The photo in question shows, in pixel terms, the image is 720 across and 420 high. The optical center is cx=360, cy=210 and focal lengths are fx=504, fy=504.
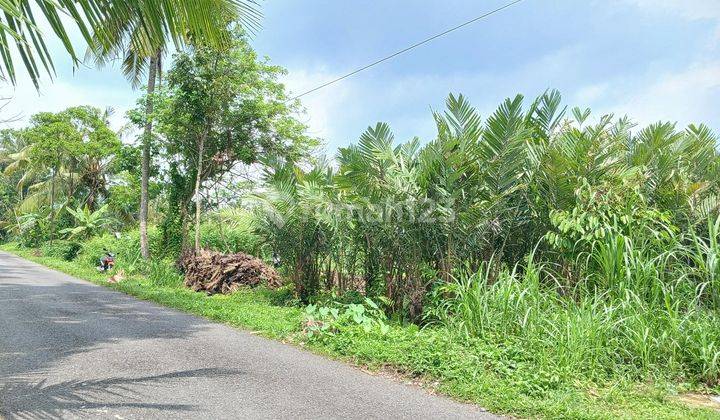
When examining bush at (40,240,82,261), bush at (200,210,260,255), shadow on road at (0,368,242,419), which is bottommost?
shadow on road at (0,368,242,419)

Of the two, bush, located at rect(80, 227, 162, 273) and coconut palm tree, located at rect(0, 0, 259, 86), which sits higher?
coconut palm tree, located at rect(0, 0, 259, 86)

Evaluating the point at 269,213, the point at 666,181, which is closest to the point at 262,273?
the point at 269,213

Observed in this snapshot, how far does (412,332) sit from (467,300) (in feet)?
2.43

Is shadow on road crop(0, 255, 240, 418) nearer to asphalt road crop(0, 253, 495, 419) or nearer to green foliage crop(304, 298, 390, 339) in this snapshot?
asphalt road crop(0, 253, 495, 419)

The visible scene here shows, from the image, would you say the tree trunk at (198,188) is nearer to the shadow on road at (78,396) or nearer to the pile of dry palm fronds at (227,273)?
the pile of dry palm fronds at (227,273)

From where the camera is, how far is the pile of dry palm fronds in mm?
11641

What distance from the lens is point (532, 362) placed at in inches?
181

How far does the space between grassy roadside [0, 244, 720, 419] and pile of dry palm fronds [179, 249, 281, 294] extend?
15.2 ft

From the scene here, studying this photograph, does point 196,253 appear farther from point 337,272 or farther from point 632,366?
point 632,366

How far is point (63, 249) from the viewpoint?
72.9 ft

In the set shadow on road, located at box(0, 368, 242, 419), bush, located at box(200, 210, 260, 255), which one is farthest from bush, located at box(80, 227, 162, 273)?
shadow on road, located at box(0, 368, 242, 419)

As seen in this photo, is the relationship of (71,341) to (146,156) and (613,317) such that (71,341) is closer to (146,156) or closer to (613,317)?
(613,317)

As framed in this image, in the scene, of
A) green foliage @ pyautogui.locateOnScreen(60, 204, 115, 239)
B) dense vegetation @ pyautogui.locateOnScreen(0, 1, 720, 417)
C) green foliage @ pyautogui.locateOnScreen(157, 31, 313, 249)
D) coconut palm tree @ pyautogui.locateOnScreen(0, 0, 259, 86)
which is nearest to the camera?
coconut palm tree @ pyautogui.locateOnScreen(0, 0, 259, 86)

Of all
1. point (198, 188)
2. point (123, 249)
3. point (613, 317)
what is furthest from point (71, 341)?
point (123, 249)
